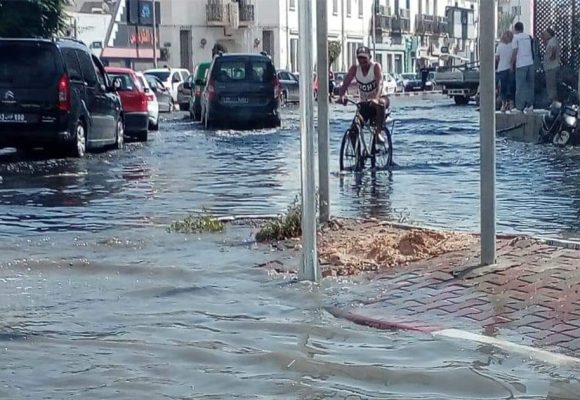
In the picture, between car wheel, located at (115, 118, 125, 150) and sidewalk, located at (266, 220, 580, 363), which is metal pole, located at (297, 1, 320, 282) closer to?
sidewalk, located at (266, 220, 580, 363)

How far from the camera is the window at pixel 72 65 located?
63.3 feet

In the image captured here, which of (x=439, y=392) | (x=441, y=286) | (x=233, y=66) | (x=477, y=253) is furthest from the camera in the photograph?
(x=233, y=66)


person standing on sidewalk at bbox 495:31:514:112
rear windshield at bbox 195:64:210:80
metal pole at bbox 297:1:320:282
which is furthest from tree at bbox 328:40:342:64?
metal pole at bbox 297:1:320:282

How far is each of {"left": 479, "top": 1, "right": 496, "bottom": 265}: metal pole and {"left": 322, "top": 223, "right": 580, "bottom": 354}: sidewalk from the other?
1.49 ft

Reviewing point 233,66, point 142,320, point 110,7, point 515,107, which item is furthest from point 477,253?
point 110,7

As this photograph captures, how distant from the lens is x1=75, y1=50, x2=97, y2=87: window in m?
20.3

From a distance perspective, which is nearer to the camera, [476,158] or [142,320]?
[142,320]

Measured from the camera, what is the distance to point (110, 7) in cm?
5812

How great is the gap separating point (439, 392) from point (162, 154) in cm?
1576

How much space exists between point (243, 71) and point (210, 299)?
20981 millimetres

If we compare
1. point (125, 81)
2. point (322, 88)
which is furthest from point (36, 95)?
point (322, 88)

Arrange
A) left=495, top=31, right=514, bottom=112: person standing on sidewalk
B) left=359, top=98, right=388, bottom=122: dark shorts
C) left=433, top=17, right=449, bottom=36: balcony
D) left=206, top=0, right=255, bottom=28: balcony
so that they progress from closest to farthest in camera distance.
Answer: left=359, top=98, right=388, bottom=122: dark shorts, left=495, top=31, right=514, bottom=112: person standing on sidewalk, left=206, top=0, right=255, bottom=28: balcony, left=433, top=17, right=449, bottom=36: balcony

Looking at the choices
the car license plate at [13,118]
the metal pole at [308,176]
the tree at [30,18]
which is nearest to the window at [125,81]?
the tree at [30,18]

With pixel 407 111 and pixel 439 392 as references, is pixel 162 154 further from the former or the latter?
pixel 407 111
